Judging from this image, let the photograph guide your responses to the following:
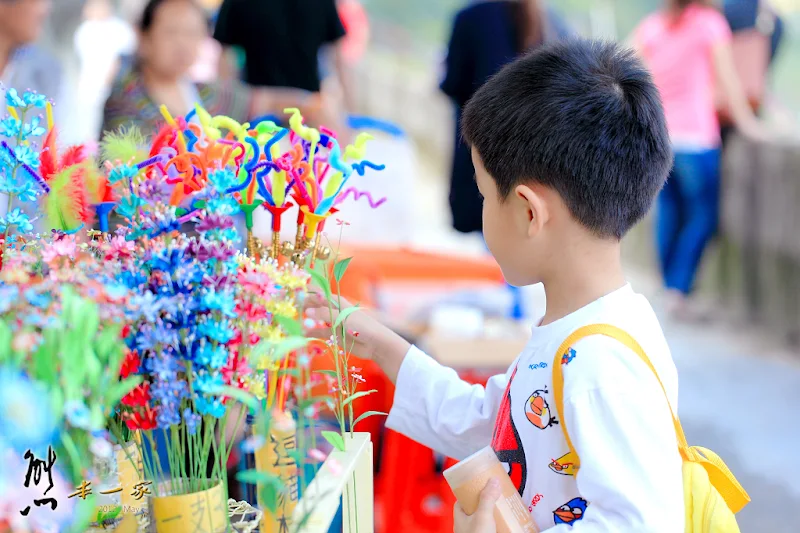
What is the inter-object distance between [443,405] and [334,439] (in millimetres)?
305

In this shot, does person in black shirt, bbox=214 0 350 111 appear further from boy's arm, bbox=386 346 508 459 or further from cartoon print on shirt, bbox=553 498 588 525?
cartoon print on shirt, bbox=553 498 588 525

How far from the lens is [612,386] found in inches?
35.9

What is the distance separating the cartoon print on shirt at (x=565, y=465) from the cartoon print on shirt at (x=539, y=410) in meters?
0.04

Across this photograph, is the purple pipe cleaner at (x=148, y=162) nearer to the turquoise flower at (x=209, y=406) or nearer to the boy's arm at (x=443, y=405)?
the turquoise flower at (x=209, y=406)

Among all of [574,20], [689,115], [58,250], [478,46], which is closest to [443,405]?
[58,250]

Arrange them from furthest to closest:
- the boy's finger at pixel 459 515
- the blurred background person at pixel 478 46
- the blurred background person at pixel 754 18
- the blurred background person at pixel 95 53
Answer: the blurred background person at pixel 95 53, the blurred background person at pixel 754 18, the blurred background person at pixel 478 46, the boy's finger at pixel 459 515

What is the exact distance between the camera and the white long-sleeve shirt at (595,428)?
2.92ft

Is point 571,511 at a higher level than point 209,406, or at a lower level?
lower

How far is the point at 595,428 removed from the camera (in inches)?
35.6

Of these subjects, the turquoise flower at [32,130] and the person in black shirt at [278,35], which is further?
the person in black shirt at [278,35]

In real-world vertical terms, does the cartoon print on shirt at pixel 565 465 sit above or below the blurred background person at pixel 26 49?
below

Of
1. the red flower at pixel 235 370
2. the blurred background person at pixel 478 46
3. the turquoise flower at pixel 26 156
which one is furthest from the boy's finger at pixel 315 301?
the blurred background person at pixel 478 46

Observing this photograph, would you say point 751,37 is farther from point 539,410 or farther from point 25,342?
point 25,342

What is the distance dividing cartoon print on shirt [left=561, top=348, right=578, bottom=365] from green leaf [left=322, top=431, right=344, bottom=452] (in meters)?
0.26
